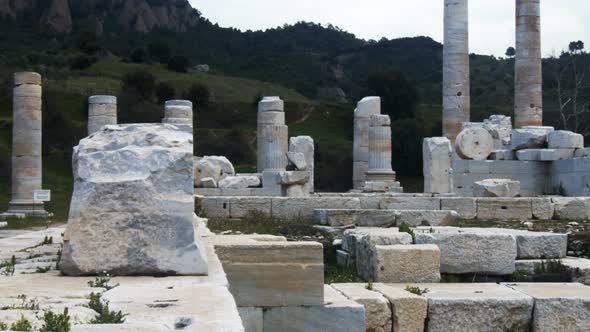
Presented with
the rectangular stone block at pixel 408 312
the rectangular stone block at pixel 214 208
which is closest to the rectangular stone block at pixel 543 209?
the rectangular stone block at pixel 214 208

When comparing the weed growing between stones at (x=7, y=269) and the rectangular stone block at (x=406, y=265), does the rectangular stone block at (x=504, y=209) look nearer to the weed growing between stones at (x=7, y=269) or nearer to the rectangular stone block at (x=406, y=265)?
the rectangular stone block at (x=406, y=265)

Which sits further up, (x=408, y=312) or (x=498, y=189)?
(x=498, y=189)

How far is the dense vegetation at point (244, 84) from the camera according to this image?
163 feet

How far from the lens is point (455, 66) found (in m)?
31.4

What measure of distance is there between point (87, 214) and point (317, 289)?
2.50 metres

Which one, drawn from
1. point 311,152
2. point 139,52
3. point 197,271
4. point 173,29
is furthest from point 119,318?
point 173,29

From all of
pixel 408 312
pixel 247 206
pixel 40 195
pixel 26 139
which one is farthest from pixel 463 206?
pixel 26 139

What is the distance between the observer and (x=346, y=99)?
80.1 m

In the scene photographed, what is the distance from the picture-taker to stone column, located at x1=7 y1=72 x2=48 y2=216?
93.2 feet

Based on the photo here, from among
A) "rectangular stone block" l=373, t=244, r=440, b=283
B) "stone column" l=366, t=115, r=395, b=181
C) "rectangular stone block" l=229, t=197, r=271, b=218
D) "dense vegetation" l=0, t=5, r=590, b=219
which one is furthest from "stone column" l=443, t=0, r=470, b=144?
"rectangular stone block" l=373, t=244, r=440, b=283

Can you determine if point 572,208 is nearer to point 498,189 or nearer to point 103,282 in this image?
point 498,189

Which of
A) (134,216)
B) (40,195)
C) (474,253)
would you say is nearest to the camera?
(134,216)

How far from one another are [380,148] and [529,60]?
5829 millimetres

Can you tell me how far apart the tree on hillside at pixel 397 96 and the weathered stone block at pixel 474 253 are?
167 ft
